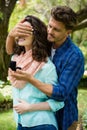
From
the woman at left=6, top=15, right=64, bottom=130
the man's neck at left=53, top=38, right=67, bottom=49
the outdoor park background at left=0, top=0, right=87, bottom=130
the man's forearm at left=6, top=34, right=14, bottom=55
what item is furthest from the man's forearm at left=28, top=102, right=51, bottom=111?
the outdoor park background at left=0, top=0, right=87, bottom=130

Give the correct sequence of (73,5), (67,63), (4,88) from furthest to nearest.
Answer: (73,5) < (4,88) < (67,63)

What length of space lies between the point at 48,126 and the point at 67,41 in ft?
1.94

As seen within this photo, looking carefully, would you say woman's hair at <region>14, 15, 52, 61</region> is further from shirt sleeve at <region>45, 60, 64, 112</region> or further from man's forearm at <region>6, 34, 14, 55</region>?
man's forearm at <region>6, 34, 14, 55</region>

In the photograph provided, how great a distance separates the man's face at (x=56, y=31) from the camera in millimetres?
2527

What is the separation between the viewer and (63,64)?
2508 mm

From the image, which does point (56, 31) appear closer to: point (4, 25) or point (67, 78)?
point (67, 78)

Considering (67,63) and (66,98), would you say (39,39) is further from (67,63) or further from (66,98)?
(66,98)

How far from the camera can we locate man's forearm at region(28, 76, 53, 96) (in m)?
2.42

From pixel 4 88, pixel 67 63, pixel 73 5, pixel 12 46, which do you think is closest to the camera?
pixel 67 63

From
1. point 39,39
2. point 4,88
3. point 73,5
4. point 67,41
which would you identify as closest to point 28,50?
point 39,39

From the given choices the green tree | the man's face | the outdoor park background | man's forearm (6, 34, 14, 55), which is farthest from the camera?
the green tree

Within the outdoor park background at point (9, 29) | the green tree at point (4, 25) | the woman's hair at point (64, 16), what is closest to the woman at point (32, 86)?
the woman's hair at point (64, 16)

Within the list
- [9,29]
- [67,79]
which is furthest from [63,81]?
[9,29]

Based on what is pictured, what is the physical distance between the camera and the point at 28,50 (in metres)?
2.62
